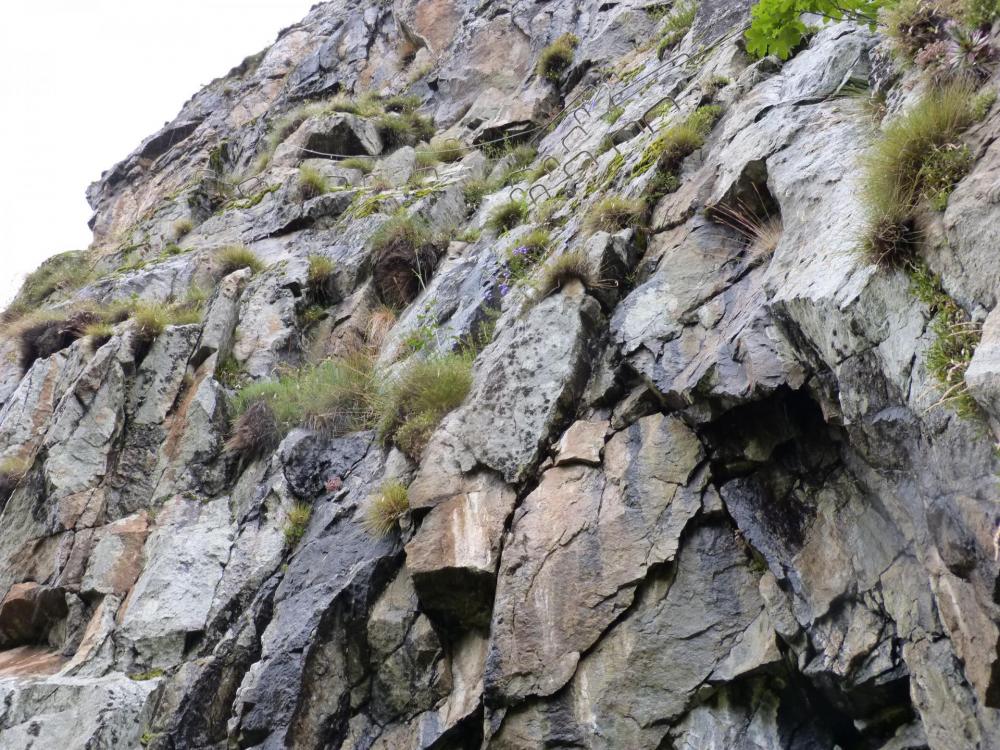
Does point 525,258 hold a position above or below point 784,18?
below

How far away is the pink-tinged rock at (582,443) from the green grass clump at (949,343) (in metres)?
2.19

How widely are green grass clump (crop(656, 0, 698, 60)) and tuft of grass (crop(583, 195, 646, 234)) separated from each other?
543cm

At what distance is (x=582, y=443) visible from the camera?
191 inches

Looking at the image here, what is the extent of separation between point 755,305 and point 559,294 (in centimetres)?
189

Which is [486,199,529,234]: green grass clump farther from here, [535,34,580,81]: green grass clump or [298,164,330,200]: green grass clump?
[535,34,580,81]: green grass clump

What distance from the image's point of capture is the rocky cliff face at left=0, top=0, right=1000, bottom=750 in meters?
3.24

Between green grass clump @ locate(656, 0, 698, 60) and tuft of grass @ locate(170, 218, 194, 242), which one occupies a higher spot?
tuft of grass @ locate(170, 218, 194, 242)

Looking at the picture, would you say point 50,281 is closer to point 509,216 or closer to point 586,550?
point 509,216

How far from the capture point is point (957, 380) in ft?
9.24

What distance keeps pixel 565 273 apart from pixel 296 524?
10.4 feet

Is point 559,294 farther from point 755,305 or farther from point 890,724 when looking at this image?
point 890,724

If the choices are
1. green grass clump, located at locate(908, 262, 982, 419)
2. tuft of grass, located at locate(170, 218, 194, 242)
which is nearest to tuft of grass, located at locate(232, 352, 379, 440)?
green grass clump, located at locate(908, 262, 982, 419)

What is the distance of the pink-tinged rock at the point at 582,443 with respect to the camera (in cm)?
475

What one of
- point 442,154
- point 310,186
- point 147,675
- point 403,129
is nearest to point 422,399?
point 147,675
